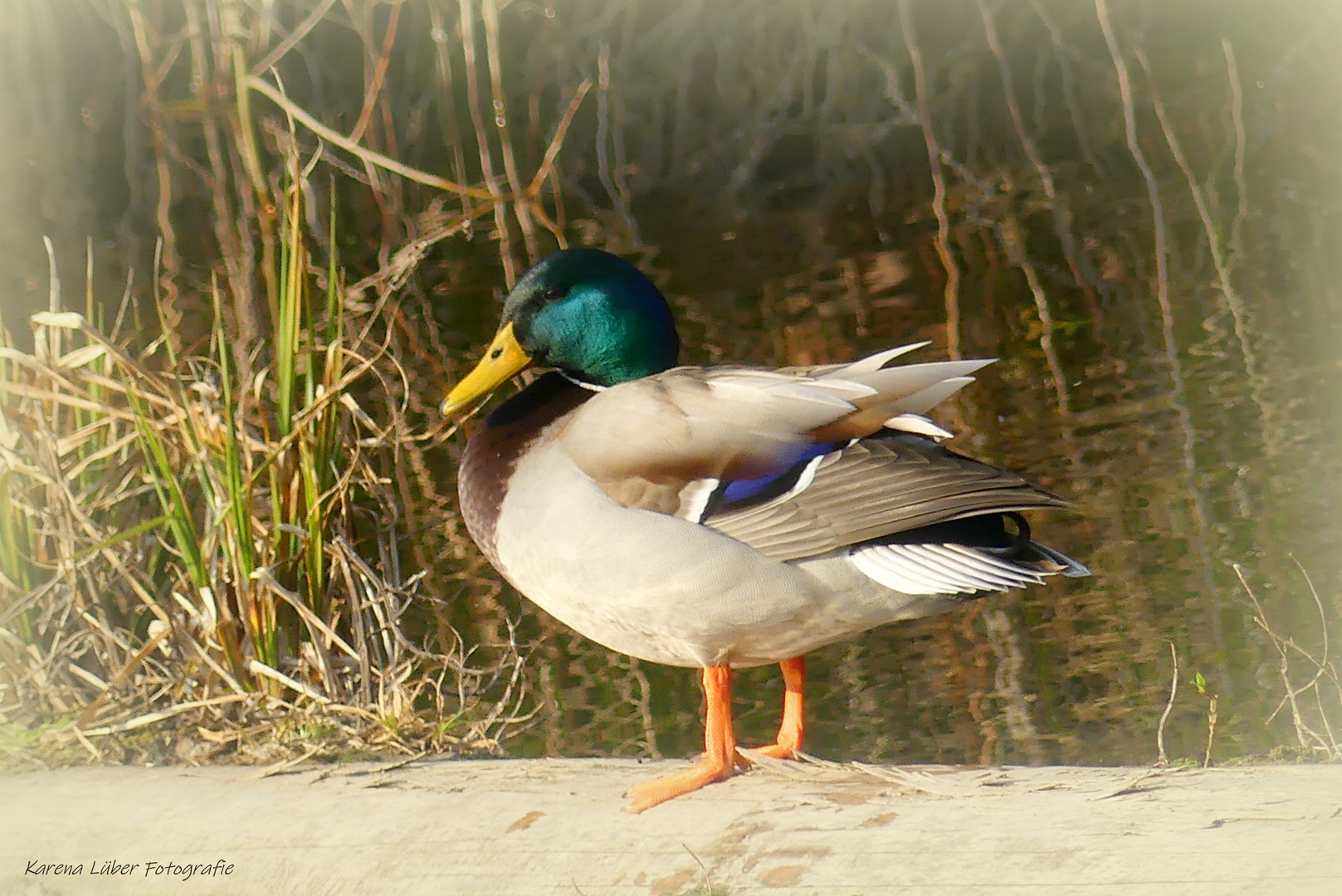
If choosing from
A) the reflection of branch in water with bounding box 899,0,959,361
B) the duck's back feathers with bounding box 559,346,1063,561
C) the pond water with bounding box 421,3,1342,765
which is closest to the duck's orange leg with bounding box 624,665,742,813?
the duck's back feathers with bounding box 559,346,1063,561

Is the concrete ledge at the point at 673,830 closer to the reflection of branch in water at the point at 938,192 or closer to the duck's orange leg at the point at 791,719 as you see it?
the duck's orange leg at the point at 791,719

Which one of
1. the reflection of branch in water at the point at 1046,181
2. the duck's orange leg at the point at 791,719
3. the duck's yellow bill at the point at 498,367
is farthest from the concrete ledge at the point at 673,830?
the reflection of branch in water at the point at 1046,181

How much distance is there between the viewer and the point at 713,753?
2832mm

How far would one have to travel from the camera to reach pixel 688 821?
2.58 m

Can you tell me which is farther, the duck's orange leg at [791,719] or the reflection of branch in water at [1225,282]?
the reflection of branch in water at [1225,282]

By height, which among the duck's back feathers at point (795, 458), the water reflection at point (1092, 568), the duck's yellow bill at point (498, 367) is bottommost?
the water reflection at point (1092, 568)

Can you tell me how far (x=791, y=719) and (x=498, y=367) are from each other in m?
0.99

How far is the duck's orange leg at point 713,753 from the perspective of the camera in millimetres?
2717

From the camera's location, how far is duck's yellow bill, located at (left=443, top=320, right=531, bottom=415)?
332 centimetres

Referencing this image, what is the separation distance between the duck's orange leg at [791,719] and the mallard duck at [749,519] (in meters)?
0.01

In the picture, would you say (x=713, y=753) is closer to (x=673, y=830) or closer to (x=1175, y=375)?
(x=673, y=830)

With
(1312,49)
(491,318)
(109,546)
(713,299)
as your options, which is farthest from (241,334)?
(1312,49)

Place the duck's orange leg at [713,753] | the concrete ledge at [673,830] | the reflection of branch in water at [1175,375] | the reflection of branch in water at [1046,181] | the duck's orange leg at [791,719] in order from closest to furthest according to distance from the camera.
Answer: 1. the concrete ledge at [673,830]
2. the duck's orange leg at [713,753]
3. the duck's orange leg at [791,719]
4. the reflection of branch in water at [1175,375]
5. the reflection of branch in water at [1046,181]

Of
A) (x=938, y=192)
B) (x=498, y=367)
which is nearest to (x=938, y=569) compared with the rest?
(x=498, y=367)
